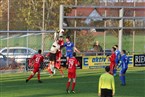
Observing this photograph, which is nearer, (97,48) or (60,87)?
(60,87)

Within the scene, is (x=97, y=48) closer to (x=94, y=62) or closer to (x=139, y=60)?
(x=94, y=62)

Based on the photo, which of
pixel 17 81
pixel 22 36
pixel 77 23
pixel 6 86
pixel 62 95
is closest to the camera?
pixel 62 95

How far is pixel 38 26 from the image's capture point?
3762 centimetres

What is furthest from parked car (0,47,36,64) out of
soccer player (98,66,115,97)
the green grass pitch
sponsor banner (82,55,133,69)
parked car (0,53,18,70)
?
soccer player (98,66,115,97)

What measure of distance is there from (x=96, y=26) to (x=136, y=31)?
4172 mm

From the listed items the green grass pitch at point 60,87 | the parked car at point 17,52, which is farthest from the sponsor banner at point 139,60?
the parked car at point 17,52

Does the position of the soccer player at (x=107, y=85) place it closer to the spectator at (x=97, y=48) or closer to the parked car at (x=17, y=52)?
the parked car at (x=17, y=52)

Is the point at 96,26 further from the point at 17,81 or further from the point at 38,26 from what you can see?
the point at 17,81

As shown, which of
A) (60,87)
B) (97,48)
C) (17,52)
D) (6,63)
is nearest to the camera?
(60,87)

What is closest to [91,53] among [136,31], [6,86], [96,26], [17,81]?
[96,26]

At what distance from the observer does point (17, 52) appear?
35.6 meters

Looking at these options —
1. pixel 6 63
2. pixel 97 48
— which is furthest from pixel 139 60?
pixel 6 63

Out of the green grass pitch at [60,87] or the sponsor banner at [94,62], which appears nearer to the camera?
the green grass pitch at [60,87]

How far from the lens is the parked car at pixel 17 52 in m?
35.4
